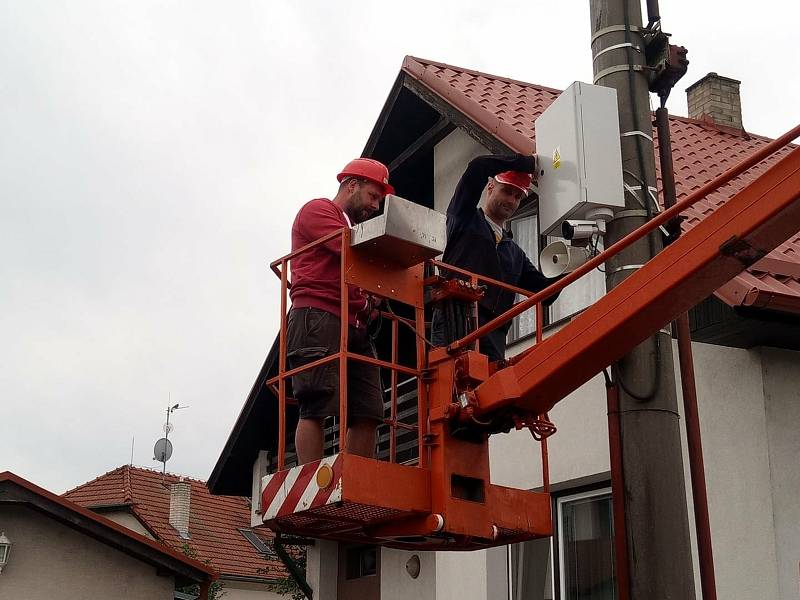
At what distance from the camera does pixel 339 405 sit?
542 centimetres

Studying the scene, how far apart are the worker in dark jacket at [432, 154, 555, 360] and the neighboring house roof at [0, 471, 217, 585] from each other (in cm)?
991

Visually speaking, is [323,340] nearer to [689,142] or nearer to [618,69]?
[618,69]

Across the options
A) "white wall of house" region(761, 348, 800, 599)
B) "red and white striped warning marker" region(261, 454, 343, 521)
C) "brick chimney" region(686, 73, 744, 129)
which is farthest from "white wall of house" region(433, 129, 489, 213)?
"red and white striped warning marker" region(261, 454, 343, 521)

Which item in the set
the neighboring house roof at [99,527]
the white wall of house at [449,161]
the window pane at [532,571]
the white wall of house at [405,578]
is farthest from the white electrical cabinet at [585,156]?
the neighboring house roof at [99,527]

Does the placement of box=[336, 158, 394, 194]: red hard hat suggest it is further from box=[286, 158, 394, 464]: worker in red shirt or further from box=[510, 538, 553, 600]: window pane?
box=[510, 538, 553, 600]: window pane

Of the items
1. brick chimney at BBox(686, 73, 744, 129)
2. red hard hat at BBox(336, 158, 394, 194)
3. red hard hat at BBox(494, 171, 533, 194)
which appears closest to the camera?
red hard hat at BBox(336, 158, 394, 194)

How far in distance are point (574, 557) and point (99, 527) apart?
9.01 meters

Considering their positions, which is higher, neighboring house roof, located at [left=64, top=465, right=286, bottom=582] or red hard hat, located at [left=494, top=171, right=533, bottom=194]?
neighboring house roof, located at [left=64, top=465, right=286, bottom=582]

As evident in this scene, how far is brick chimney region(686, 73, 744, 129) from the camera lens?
44.1 ft

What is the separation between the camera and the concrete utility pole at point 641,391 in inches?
189

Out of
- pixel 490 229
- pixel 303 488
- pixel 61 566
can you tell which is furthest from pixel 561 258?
pixel 61 566

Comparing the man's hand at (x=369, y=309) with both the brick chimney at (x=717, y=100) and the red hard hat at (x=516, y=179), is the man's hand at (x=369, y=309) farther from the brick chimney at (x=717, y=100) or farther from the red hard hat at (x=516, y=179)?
the brick chimney at (x=717, y=100)

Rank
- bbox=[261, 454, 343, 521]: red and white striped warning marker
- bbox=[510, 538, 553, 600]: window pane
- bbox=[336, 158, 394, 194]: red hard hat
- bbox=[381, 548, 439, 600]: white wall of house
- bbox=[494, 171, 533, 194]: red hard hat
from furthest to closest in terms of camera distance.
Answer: bbox=[381, 548, 439, 600]: white wall of house
bbox=[510, 538, 553, 600]: window pane
bbox=[494, 171, 533, 194]: red hard hat
bbox=[336, 158, 394, 194]: red hard hat
bbox=[261, 454, 343, 521]: red and white striped warning marker

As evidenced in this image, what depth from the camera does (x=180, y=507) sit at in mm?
27656
